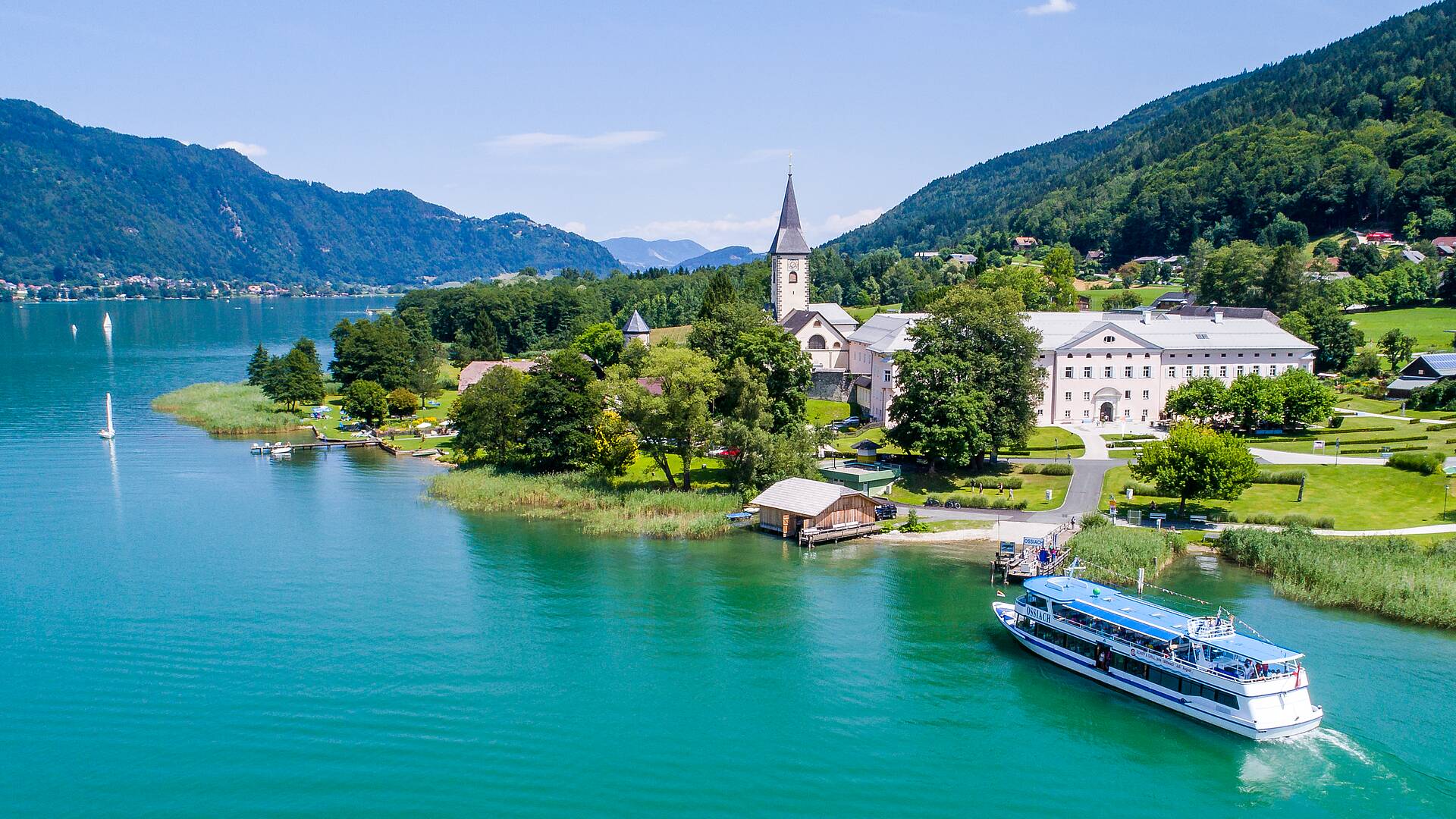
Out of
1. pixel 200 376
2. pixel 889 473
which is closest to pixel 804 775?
pixel 889 473

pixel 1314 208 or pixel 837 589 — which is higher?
pixel 1314 208

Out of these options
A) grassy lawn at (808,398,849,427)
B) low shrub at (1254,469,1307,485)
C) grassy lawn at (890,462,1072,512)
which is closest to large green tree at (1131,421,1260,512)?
low shrub at (1254,469,1307,485)

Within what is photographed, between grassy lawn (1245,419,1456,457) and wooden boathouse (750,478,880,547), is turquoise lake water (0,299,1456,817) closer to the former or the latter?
wooden boathouse (750,478,880,547)

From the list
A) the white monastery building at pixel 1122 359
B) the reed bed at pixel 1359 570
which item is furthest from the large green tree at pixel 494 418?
the reed bed at pixel 1359 570

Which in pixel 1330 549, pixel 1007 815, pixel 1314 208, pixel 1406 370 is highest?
pixel 1314 208

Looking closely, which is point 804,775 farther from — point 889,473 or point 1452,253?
point 1452,253
